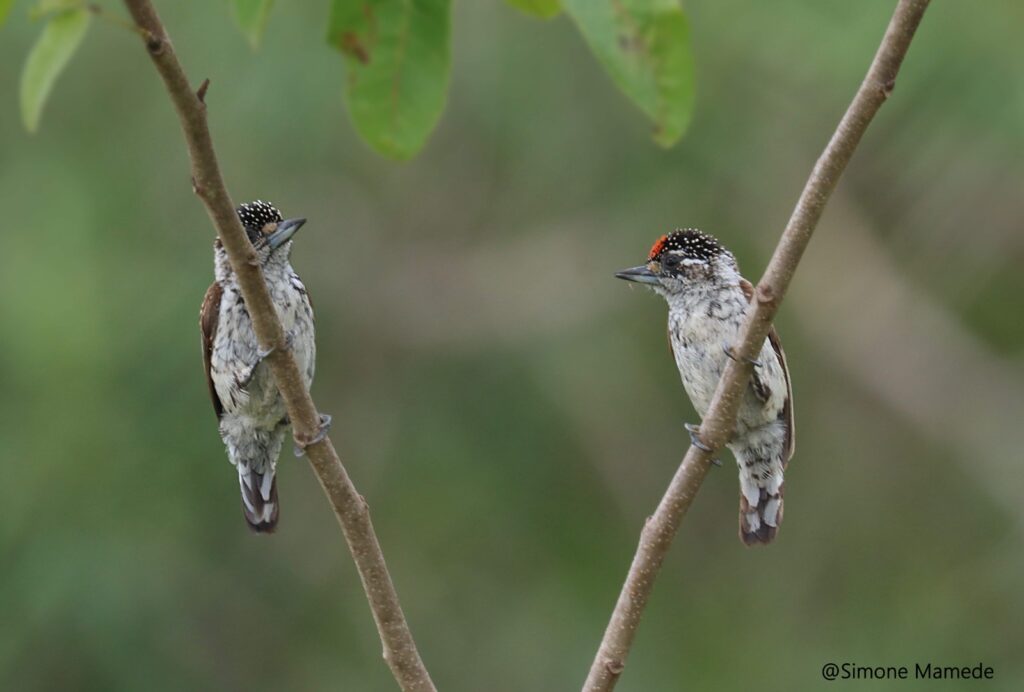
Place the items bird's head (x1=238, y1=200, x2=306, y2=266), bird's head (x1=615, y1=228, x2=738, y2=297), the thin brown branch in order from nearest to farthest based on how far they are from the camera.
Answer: the thin brown branch
bird's head (x1=238, y1=200, x2=306, y2=266)
bird's head (x1=615, y1=228, x2=738, y2=297)

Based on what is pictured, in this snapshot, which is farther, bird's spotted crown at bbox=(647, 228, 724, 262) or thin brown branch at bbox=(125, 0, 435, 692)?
bird's spotted crown at bbox=(647, 228, 724, 262)

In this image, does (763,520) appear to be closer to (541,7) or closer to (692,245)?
(692,245)

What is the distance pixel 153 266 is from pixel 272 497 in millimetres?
3697

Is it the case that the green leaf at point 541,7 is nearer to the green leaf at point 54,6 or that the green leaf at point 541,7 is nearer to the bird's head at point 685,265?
the green leaf at point 54,6

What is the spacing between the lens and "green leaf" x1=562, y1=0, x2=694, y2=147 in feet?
5.53

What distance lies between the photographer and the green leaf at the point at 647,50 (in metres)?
1.69

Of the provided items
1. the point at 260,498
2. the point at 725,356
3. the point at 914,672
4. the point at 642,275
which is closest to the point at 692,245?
the point at 642,275

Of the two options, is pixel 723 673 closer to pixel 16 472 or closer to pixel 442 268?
pixel 442 268

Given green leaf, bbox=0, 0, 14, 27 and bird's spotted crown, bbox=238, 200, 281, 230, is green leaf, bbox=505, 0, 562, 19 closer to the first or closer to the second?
green leaf, bbox=0, 0, 14, 27

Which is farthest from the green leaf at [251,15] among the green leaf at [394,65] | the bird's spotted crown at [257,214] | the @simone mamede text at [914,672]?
the @simone mamede text at [914,672]

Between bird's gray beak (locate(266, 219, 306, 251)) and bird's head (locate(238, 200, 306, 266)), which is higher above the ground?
bird's gray beak (locate(266, 219, 306, 251))

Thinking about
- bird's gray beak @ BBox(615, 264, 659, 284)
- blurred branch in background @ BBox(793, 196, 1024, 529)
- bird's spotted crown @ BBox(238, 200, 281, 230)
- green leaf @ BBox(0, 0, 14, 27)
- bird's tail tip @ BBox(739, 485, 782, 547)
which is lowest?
blurred branch in background @ BBox(793, 196, 1024, 529)

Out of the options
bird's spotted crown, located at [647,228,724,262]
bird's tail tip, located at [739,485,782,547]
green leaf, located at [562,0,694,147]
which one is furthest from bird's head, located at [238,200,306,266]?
green leaf, located at [562,0,694,147]

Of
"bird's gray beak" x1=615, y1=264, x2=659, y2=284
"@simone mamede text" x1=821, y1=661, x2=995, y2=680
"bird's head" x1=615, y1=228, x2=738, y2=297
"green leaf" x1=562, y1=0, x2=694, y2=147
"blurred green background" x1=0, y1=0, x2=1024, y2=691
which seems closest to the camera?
"green leaf" x1=562, y1=0, x2=694, y2=147
